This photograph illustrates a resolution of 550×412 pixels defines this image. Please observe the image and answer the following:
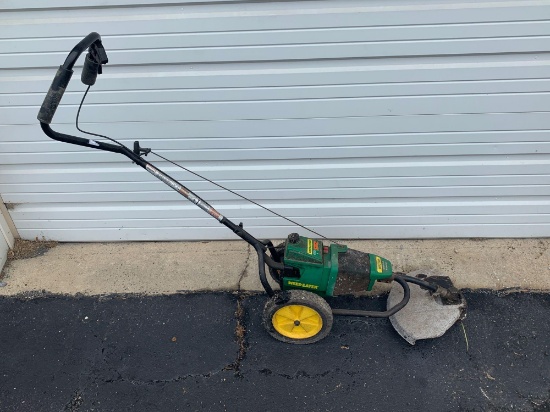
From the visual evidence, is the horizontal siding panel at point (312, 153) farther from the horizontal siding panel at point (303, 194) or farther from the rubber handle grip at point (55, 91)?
the rubber handle grip at point (55, 91)

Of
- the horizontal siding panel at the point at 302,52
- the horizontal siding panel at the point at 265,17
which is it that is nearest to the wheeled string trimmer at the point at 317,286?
the horizontal siding panel at the point at 302,52

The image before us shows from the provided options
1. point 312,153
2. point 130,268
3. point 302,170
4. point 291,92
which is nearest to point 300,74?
point 291,92

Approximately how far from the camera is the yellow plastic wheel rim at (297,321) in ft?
9.90

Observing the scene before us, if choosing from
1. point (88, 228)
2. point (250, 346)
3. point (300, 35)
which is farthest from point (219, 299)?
point (300, 35)

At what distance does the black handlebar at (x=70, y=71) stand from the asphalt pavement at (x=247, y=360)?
172cm

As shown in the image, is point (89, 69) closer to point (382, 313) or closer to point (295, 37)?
point (295, 37)

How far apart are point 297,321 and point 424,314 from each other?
0.89m

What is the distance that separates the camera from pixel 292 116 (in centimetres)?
320

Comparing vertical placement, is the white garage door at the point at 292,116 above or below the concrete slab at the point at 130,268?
above

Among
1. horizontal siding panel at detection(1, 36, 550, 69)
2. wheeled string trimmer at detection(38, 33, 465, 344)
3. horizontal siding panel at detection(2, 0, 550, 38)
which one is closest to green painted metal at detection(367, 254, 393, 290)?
wheeled string trimmer at detection(38, 33, 465, 344)

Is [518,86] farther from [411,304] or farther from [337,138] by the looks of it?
[411,304]

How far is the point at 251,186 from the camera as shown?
142 inches

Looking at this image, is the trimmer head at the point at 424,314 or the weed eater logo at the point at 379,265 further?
the trimmer head at the point at 424,314

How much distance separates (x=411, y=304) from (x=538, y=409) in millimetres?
940
